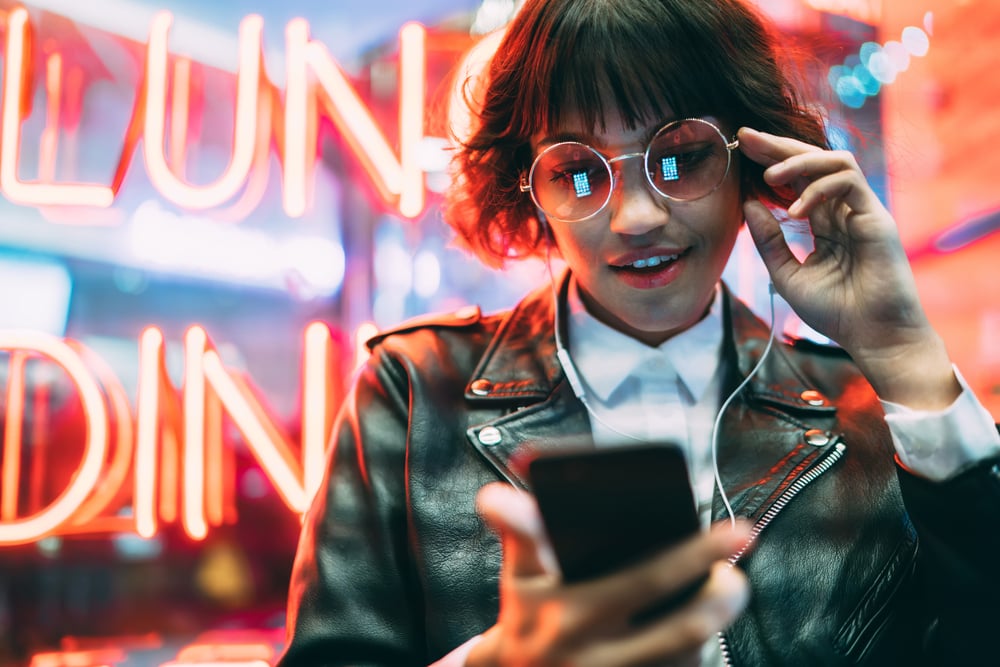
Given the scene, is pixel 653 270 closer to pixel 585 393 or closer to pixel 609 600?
pixel 585 393

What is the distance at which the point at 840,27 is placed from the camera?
3201mm

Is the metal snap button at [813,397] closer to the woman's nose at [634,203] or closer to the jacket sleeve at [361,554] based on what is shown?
the woman's nose at [634,203]

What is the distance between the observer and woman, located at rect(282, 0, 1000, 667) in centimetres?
102

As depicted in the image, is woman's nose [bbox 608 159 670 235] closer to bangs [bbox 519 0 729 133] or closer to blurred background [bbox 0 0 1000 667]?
bangs [bbox 519 0 729 133]

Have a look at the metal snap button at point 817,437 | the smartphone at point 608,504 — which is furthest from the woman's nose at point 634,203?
the smartphone at point 608,504

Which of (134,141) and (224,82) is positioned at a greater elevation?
(224,82)

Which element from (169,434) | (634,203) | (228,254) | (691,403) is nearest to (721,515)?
(691,403)

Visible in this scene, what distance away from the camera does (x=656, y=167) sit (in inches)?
41.8

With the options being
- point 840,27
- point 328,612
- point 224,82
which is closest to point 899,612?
point 328,612

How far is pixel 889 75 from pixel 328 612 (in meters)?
2.93

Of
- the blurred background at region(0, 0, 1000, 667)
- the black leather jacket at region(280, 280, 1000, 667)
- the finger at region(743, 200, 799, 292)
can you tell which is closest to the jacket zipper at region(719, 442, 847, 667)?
the black leather jacket at region(280, 280, 1000, 667)

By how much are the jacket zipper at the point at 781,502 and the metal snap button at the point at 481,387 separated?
423 millimetres

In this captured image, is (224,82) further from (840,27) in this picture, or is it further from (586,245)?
(586,245)

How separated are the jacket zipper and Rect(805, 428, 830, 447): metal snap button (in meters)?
0.02
